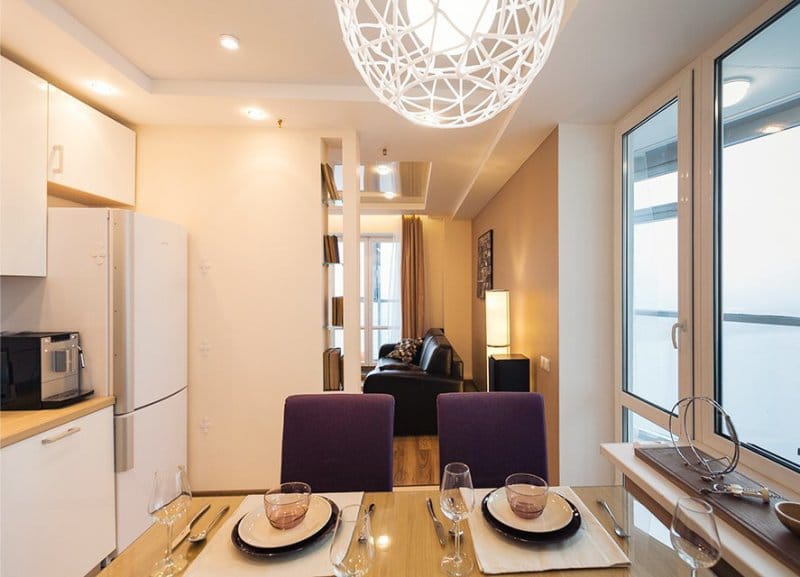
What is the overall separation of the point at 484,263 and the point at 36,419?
395 centimetres

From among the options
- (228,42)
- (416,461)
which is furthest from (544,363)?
(228,42)

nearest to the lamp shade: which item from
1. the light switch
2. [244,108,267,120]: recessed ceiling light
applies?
the light switch

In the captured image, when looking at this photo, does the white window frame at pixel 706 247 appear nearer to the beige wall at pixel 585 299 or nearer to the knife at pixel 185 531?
the beige wall at pixel 585 299

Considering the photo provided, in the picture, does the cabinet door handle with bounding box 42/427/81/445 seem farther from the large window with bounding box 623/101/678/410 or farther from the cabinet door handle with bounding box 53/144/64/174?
the large window with bounding box 623/101/678/410

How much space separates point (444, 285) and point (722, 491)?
445 cm

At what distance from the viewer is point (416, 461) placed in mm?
2814

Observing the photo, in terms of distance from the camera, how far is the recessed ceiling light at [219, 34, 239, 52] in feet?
5.47

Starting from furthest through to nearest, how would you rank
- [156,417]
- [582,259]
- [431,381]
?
1. [431,381]
2. [582,259]
3. [156,417]

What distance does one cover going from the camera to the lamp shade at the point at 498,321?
10.3 feet

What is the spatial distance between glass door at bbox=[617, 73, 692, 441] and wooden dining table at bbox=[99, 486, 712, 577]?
2.82ft

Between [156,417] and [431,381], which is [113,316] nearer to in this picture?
[156,417]

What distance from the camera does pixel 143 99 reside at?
2.02 m

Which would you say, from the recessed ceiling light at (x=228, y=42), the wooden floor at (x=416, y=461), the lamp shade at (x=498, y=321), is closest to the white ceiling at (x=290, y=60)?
the recessed ceiling light at (x=228, y=42)

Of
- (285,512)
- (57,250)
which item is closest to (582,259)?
(285,512)
